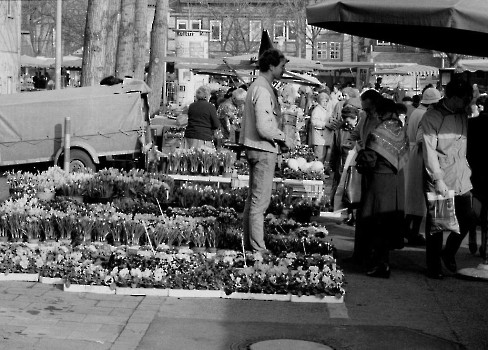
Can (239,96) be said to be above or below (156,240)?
above

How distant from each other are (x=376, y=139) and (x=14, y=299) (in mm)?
3744

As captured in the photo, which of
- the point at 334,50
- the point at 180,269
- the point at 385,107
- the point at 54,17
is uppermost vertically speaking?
the point at 54,17

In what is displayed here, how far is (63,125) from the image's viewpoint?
16.4 metres

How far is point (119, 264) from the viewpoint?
27.3 feet

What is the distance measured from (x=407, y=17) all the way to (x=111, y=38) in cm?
1487


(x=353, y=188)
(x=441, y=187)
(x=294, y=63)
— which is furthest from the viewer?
(x=294, y=63)

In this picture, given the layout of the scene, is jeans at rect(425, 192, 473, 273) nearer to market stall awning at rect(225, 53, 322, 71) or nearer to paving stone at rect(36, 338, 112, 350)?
paving stone at rect(36, 338, 112, 350)

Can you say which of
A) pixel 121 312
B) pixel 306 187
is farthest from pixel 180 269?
pixel 306 187

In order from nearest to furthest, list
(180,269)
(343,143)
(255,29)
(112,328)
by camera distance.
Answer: (112,328)
(180,269)
(343,143)
(255,29)

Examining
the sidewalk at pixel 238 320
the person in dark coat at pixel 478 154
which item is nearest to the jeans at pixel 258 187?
the sidewalk at pixel 238 320

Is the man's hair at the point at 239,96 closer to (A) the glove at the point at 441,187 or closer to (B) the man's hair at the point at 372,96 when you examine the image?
(B) the man's hair at the point at 372,96

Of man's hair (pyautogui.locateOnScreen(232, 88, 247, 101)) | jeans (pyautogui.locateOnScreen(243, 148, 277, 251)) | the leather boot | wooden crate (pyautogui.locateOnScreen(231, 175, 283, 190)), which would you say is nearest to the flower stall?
jeans (pyautogui.locateOnScreen(243, 148, 277, 251))

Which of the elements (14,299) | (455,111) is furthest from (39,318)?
(455,111)

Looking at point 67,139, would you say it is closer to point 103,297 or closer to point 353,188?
point 353,188
